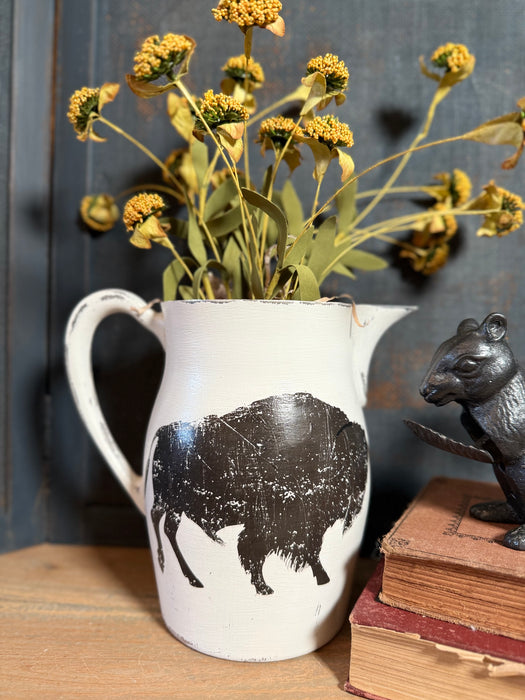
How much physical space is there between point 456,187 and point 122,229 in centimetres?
44

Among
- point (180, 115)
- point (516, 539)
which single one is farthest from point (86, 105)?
point (516, 539)

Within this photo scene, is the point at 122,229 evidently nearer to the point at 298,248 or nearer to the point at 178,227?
the point at 178,227

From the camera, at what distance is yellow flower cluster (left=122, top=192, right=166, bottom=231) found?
0.49 m

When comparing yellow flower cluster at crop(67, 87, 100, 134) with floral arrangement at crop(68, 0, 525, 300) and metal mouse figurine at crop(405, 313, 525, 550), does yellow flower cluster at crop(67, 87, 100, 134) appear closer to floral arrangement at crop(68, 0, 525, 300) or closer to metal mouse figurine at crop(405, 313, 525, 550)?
floral arrangement at crop(68, 0, 525, 300)

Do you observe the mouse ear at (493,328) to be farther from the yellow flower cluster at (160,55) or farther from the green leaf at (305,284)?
the yellow flower cluster at (160,55)

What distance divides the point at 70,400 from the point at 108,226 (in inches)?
9.7

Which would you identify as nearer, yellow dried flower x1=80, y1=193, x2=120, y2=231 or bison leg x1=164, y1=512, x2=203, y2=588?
bison leg x1=164, y1=512, x2=203, y2=588

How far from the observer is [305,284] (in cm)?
47

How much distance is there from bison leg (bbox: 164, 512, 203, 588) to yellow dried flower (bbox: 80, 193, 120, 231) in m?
0.41

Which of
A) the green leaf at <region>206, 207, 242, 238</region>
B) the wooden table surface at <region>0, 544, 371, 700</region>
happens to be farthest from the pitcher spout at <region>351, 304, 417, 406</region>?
the wooden table surface at <region>0, 544, 371, 700</region>

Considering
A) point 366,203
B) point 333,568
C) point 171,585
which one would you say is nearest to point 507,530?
point 333,568

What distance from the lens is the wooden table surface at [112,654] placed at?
45 cm

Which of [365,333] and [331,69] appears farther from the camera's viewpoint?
[365,333]

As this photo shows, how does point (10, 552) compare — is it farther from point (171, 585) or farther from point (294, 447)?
point (294, 447)
